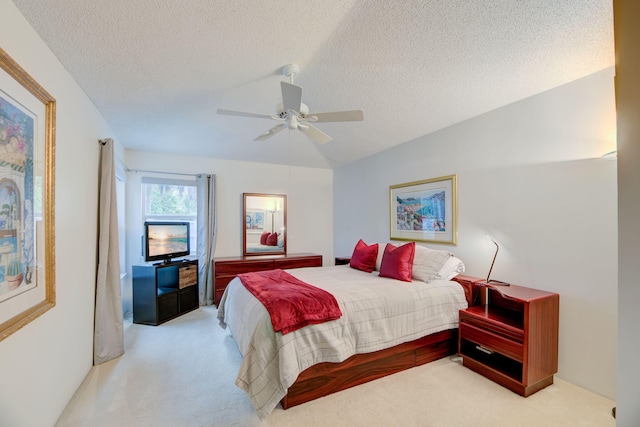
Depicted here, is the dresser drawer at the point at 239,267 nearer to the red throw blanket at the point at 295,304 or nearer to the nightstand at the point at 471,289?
the red throw blanket at the point at 295,304

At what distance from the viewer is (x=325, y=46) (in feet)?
7.53

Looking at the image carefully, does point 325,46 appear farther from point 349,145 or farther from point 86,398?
point 86,398

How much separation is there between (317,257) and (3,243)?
13.8ft

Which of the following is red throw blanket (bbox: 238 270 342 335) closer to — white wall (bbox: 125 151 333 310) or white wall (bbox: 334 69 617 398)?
white wall (bbox: 334 69 617 398)

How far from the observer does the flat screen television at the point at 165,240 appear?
3881mm

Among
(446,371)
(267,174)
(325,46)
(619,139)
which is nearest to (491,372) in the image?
(446,371)

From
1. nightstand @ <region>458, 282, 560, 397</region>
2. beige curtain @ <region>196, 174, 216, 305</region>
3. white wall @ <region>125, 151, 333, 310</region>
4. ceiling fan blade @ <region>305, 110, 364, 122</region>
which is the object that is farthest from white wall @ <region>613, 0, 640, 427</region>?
white wall @ <region>125, 151, 333, 310</region>

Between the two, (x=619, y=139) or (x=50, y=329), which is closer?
(x=619, y=139)

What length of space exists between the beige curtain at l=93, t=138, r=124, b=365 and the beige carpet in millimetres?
186

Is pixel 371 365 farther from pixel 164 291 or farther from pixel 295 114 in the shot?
pixel 164 291

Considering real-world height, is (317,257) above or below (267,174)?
below

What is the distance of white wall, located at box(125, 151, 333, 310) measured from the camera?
4.40 m

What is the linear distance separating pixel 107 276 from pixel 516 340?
3.80 metres

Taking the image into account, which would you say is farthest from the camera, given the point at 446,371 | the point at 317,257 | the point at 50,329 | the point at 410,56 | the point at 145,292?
the point at 317,257
